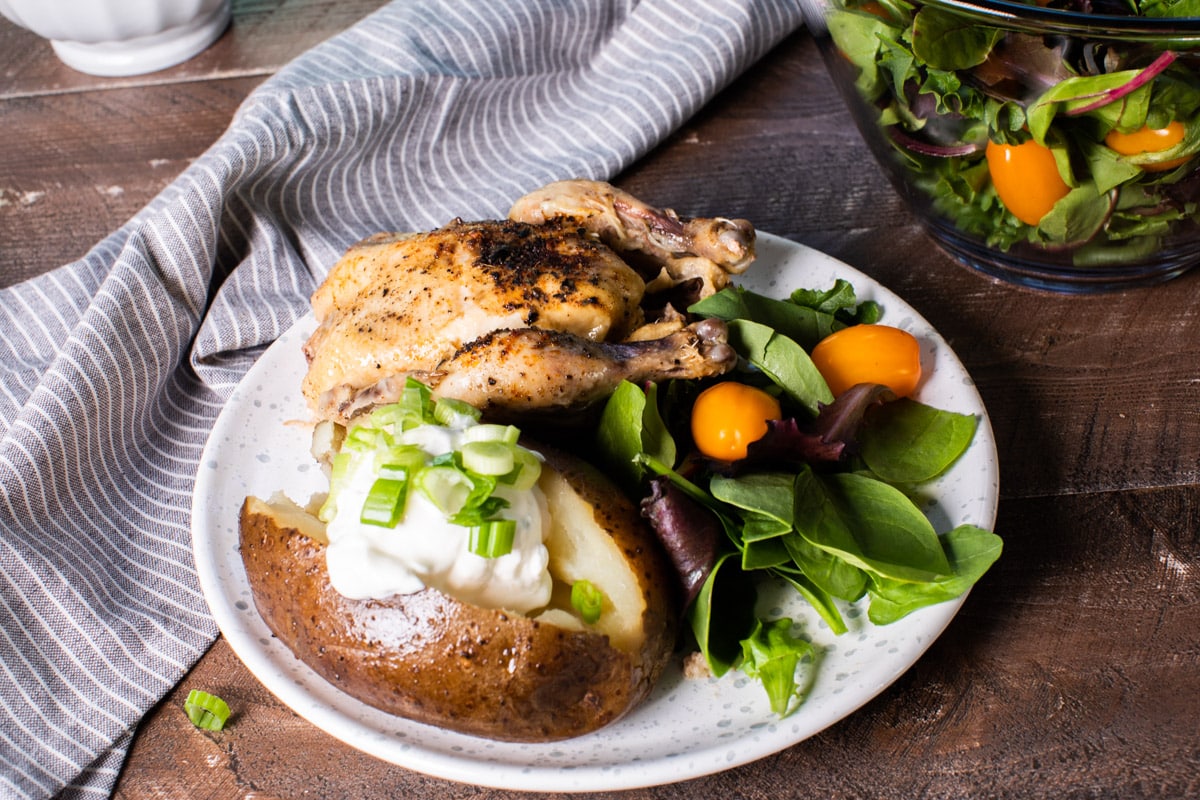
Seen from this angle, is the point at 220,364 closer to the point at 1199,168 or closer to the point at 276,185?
the point at 276,185

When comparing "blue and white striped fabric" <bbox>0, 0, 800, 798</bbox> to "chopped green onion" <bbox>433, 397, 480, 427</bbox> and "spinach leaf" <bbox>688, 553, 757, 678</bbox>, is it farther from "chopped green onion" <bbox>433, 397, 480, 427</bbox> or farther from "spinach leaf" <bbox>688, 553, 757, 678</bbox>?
"spinach leaf" <bbox>688, 553, 757, 678</bbox>

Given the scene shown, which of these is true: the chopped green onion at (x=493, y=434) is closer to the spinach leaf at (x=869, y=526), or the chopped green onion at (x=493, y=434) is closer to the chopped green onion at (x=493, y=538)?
the chopped green onion at (x=493, y=538)

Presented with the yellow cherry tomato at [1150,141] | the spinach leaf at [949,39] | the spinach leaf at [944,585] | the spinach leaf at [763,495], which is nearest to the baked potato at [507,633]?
the spinach leaf at [763,495]

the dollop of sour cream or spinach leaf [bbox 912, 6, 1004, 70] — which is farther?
spinach leaf [bbox 912, 6, 1004, 70]

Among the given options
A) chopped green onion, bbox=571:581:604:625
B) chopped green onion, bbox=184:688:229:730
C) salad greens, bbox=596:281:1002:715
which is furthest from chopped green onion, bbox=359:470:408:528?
chopped green onion, bbox=184:688:229:730

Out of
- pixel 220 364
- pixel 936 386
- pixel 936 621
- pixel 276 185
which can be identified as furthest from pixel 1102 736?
pixel 276 185
